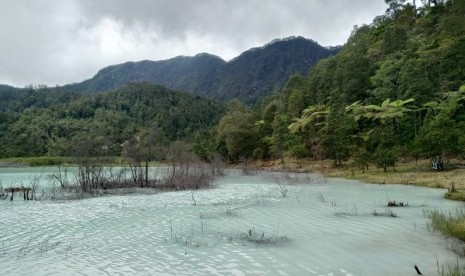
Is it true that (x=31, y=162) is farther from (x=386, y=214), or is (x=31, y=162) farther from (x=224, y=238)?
(x=386, y=214)

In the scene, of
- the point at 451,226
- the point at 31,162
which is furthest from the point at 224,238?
the point at 31,162

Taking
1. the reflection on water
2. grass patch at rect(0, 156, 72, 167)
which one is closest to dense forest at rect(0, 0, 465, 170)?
grass patch at rect(0, 156, 72, 167)

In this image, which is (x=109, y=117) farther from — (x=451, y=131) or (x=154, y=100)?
(x=451, y=131)

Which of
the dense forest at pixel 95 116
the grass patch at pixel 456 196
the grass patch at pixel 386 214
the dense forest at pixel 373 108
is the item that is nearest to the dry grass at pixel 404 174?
the dense forest at pixel 373 108

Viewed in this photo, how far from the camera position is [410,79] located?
37344mm

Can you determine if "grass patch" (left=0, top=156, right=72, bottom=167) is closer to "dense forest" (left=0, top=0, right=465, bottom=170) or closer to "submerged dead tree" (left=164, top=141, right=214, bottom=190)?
"dense forest" (left=0, top=0, right=465, bottom=170)

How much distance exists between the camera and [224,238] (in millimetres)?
11359

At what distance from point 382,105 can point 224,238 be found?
2945cm

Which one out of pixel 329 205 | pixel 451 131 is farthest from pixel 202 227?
pixel 451 131

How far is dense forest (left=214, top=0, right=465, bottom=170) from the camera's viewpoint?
32.6 metres

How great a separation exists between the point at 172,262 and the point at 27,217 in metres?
9.92

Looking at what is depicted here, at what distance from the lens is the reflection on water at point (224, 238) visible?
8.59 m

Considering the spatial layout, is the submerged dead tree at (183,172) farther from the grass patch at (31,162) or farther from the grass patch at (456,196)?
the grass patch at (31,162)

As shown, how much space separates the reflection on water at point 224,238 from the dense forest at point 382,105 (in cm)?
1413
